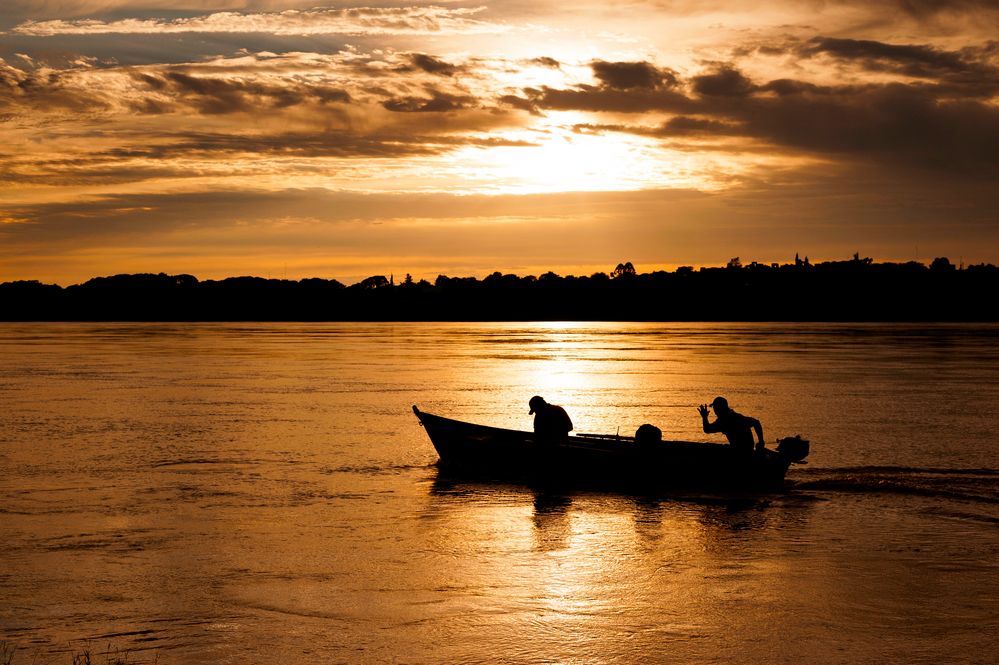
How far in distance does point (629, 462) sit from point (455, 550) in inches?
271

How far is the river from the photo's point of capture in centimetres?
1228

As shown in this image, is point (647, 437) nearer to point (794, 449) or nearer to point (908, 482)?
point (794, 449)

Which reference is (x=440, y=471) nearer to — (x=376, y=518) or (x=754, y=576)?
(x=376, y=518)

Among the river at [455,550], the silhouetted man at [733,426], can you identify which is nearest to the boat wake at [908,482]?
the river at [455,550]

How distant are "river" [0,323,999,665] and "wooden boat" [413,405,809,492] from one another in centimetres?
Answer: 73

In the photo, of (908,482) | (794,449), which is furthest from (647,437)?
(908,482)

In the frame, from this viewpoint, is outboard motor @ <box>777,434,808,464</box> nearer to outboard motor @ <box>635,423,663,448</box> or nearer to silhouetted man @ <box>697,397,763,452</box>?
silhouetted man @ <box>697,397,763,452</box>

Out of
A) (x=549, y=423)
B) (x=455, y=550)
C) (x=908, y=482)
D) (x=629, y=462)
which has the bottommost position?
(x=455, y=550)

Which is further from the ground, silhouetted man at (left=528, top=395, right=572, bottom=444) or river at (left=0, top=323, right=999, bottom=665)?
silhouetted man at (left=528, top=395, right=572, bottom=444)

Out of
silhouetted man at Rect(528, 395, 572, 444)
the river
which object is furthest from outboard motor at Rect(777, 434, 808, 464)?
silhouetted man at Rect(528, 395, 572, 444)

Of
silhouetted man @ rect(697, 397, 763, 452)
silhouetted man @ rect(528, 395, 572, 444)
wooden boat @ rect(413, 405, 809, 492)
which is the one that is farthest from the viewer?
silhouetted man @ rect(528, 395, 572, 444)

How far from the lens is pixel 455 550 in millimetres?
17016

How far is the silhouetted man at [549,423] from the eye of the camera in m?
23.9

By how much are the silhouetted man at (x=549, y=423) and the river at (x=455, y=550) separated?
140cm
